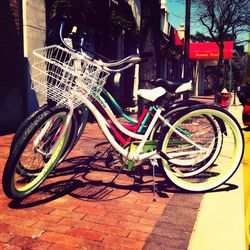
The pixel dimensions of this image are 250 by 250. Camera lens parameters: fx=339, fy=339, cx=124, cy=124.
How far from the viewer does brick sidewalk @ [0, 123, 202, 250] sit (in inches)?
107

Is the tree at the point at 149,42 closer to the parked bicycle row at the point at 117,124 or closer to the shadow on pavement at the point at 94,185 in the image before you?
the shadow on pavement at the point at 94,185

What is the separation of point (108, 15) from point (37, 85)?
816cm

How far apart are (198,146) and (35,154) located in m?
1.81

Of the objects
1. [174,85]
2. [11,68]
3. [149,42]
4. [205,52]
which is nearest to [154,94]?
[174,85]

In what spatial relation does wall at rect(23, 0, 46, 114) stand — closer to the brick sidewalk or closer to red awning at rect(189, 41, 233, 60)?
the brick sidewalk

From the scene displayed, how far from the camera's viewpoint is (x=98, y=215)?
3.25 metres

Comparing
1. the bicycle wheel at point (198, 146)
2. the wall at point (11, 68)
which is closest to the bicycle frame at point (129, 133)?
the bicycle wheel at point (198, 146)

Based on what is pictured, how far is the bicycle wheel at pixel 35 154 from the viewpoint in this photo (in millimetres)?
3137

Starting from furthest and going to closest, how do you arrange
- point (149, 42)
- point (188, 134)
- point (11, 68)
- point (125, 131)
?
point (11, 68) < point (149, 42) < point (188, 134) < point (125, 131)

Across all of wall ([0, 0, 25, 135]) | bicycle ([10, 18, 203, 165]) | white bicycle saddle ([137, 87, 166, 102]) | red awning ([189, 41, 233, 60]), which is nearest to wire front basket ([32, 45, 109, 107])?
bicycle ([10, 18, 203, 165])

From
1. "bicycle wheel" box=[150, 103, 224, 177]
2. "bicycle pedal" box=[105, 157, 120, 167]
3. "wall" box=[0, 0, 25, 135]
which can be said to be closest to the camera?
"bicycle wheel" box=[150, 103, 224, 177]

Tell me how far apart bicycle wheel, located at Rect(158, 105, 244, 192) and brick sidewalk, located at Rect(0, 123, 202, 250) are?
0.25 m

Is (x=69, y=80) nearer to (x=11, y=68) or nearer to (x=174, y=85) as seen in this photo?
(x=174, y=85)

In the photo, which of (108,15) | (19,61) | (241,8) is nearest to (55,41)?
(19,61)
